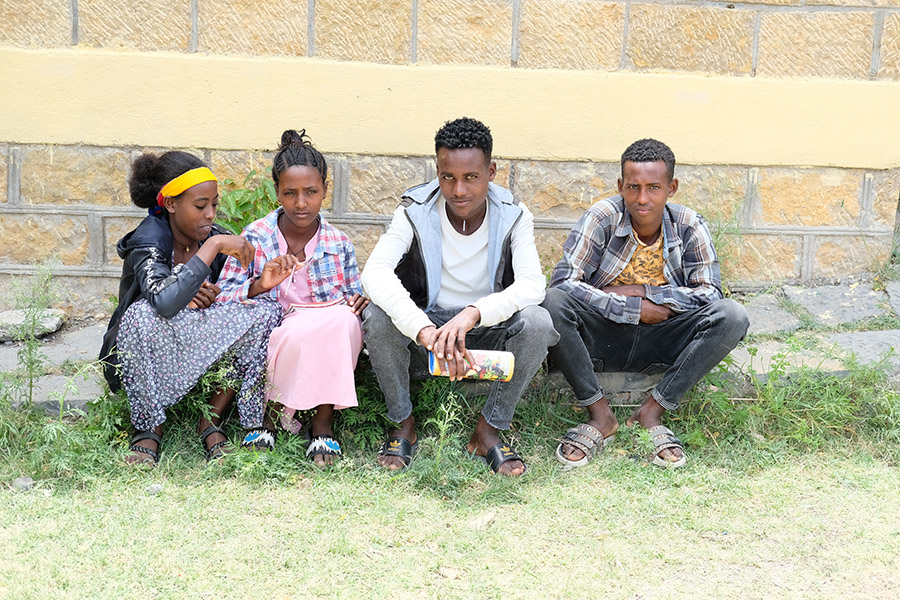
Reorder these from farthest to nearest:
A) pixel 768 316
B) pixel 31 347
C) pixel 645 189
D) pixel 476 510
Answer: pixel 768 316, pixel 645 189, pixel 31 347, pixel 476 510

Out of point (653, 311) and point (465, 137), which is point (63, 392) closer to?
point (465, 137)

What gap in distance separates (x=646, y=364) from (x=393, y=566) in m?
1.59

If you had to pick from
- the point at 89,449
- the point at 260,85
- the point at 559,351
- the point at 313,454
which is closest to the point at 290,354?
the point at 313,454

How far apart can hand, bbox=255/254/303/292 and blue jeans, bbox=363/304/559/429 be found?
1.21ft

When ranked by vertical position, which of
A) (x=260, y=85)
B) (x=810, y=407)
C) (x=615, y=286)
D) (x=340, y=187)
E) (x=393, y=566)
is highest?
(x=260, y=85)

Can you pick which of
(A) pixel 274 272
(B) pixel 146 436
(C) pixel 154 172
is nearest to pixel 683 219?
(A) pixel 274 272

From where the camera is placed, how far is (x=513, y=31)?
14.0 feet

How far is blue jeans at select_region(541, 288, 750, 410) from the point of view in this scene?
3344 millimetres

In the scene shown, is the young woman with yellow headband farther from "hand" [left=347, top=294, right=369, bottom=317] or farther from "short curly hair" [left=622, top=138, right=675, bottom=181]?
"short curly hair" [left=622, top=138, right=675, bottom=181]

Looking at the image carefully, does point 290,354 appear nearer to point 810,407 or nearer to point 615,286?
point 615,286

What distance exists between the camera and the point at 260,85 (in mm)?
4199

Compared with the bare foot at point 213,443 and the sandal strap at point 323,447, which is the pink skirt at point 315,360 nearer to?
the sandal strap at point 323,447

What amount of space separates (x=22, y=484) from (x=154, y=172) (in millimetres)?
1312

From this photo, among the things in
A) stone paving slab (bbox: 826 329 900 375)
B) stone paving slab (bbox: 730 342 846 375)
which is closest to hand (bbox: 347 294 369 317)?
stone paving slab (bbox: 730 342 846 375)
